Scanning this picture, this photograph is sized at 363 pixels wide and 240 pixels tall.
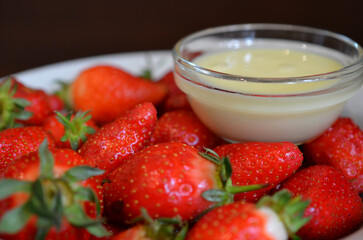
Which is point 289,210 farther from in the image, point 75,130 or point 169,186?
point 75,130

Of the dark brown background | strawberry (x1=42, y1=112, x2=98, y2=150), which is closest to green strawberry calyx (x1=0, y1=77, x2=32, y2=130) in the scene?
strawberry (x1=42, y1=112, x2=98, y2=150)

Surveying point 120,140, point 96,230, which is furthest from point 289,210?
point 120,140

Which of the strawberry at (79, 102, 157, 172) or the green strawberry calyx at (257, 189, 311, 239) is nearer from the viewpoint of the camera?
the green strawberry calyx at (257, 189, 311, 239)

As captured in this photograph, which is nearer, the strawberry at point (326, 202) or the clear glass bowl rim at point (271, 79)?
the strawberry at point (326, 202)

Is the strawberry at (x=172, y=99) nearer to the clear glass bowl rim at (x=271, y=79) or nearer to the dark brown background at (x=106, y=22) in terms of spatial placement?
the clear glass bowl rim at (x=271, y=79)

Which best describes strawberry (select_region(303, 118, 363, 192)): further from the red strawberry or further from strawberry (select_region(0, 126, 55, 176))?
strawberry (select_region(0, 126, 55, 176))

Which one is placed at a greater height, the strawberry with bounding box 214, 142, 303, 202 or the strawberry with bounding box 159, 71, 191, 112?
the strawberry with bounding box 214, 142, 303, 202

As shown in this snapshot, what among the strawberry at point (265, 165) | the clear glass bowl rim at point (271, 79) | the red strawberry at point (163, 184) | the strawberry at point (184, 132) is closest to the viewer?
the red strawberry at point (163, 184)

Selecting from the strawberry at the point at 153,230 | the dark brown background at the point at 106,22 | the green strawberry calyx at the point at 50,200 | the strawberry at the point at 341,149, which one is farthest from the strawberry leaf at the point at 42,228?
the dark brown background at the point at 106,22
